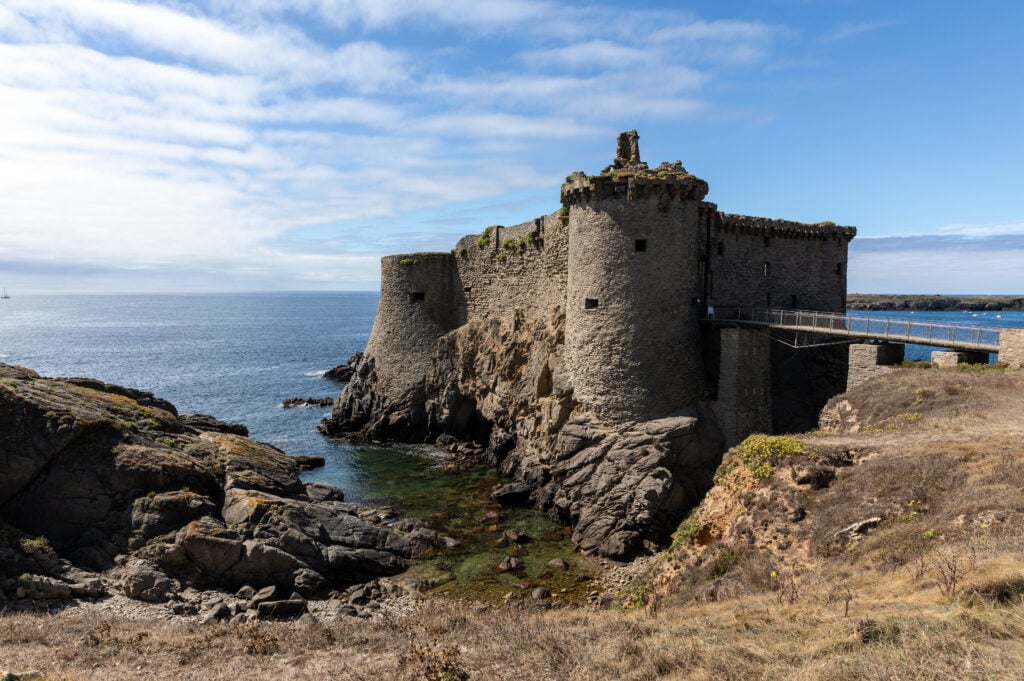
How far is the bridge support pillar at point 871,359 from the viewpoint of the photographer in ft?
76.1

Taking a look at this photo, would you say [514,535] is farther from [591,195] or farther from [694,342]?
[591,195]

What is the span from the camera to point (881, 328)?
23.5 metres

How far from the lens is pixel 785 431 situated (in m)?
29.5

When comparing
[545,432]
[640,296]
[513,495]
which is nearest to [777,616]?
[640,296]

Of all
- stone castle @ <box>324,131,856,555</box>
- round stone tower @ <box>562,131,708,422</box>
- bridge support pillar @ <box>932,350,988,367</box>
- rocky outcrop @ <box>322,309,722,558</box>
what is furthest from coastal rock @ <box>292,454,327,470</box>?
bridge support pillar @ <box>932,350,988,367</box>

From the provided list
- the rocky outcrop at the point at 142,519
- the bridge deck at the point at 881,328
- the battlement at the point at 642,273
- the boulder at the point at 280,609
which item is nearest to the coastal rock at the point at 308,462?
the rocky outcrop at the point at 142,519

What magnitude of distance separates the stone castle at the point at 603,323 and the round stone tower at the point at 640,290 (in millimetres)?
65

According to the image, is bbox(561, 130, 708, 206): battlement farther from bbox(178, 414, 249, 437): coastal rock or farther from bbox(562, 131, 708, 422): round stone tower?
bbox(178, 414, 249, 437): coastal rock

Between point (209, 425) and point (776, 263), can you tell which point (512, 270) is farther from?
point (209, 425)

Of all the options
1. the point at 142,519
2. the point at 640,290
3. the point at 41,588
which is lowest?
the point at 41,588

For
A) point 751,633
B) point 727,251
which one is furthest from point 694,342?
point 751,633

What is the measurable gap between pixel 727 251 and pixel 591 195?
28.9 feet

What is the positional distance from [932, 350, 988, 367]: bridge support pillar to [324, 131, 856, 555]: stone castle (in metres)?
7.47

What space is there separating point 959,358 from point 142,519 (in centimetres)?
2976
